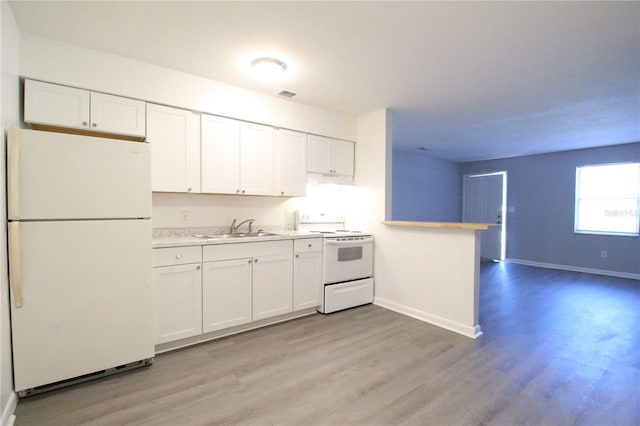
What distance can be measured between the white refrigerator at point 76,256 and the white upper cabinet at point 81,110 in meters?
0.52

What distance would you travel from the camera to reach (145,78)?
104 inches

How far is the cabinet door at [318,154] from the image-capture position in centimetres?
371

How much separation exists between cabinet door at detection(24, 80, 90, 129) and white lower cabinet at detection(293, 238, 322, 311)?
213 cm

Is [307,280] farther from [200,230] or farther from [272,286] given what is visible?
[200,230]

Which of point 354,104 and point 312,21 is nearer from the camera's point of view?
point 312,21

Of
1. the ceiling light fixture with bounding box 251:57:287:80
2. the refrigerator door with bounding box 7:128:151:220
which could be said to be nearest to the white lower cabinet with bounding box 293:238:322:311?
the refrigerator door with bounding box 7:128:151:220

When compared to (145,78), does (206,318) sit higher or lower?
lower

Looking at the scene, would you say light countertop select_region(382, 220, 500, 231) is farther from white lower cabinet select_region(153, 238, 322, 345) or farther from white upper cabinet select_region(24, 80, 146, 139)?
white upper cabinet select_region(24, 80, 146, 139)

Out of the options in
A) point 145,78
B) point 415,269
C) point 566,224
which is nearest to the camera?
point 145,78

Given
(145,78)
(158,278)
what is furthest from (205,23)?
(158,278)

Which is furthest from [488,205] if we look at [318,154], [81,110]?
[81,110]

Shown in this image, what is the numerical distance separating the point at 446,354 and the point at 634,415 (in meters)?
1.08

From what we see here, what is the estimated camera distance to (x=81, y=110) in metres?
2.39

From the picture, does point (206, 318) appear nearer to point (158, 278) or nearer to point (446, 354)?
point (158, 278)
